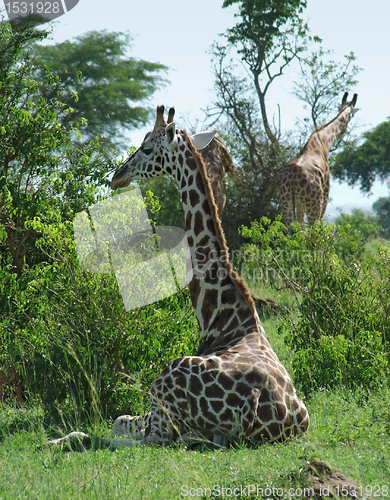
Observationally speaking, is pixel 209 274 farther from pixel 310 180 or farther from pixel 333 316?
pixel 310 180

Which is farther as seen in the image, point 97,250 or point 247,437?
point 97,250

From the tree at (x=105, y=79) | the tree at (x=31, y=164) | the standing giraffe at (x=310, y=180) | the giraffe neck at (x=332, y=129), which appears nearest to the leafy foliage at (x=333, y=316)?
the tree at (x=31, y=164)

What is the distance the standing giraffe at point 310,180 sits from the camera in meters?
11.8

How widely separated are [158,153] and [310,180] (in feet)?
23.7

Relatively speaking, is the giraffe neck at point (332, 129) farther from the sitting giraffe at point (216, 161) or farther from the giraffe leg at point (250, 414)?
the giraffe leg at point (250, 414)

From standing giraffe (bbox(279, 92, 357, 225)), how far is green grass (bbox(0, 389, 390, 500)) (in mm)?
7911

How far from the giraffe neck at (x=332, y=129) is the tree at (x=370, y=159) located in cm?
2028

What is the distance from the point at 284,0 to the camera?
1822 centimetres

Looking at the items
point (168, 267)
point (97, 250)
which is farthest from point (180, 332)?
point (97, 250)

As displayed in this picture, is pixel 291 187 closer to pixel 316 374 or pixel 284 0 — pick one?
pixel 316 374

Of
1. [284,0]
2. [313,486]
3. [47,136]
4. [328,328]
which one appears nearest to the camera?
[313,486]

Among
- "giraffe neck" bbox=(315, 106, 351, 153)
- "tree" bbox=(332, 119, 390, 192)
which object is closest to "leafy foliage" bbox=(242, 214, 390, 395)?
"giraffe neck" bbox=(315, 106, 351, 153)

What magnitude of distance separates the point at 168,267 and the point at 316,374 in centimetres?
189

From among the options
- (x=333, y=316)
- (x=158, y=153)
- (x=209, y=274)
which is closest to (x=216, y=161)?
(x=333, y=316)
